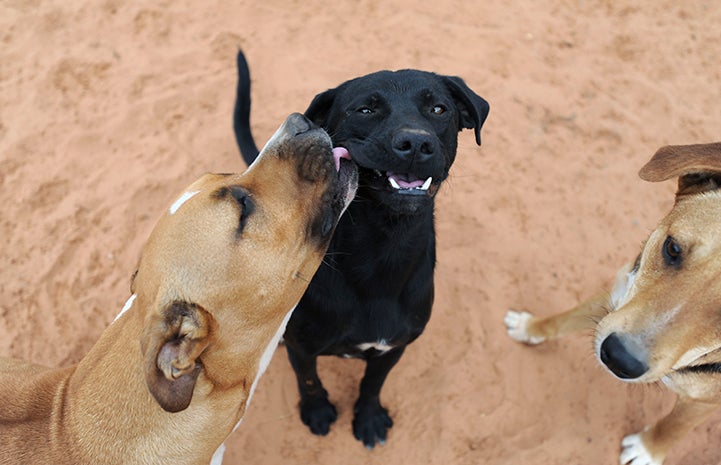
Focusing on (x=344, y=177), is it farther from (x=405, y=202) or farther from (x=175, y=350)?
(x=175, y=350)

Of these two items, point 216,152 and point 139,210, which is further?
point 216,152

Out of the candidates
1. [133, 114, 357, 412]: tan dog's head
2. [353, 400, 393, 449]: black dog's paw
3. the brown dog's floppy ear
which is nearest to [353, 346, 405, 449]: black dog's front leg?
[353, 400, 393, 449]: black dog's paw

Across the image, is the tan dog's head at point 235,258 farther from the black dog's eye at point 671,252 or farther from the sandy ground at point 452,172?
the sandy ground at point 452,172

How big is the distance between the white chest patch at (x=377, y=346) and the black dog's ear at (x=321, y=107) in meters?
1.23

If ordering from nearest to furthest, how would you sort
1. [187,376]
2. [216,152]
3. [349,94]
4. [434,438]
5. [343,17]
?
[187,376] < [349,94] < [434,438] < [216,152] < [343,17]

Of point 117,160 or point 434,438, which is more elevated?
point 117,160

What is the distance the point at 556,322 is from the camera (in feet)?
13.2

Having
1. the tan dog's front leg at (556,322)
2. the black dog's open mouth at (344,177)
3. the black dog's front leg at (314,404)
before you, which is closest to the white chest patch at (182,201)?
the black dog's open mouth at (344,177)

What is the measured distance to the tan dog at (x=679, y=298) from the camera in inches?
99.2

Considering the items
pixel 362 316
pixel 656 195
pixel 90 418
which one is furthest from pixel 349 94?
pixel 656 195

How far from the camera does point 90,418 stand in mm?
2531

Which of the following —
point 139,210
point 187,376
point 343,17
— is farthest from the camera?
point 343,17

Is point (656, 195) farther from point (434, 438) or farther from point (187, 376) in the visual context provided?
point (187, 376)

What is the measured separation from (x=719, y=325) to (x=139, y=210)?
4092 millimetres
